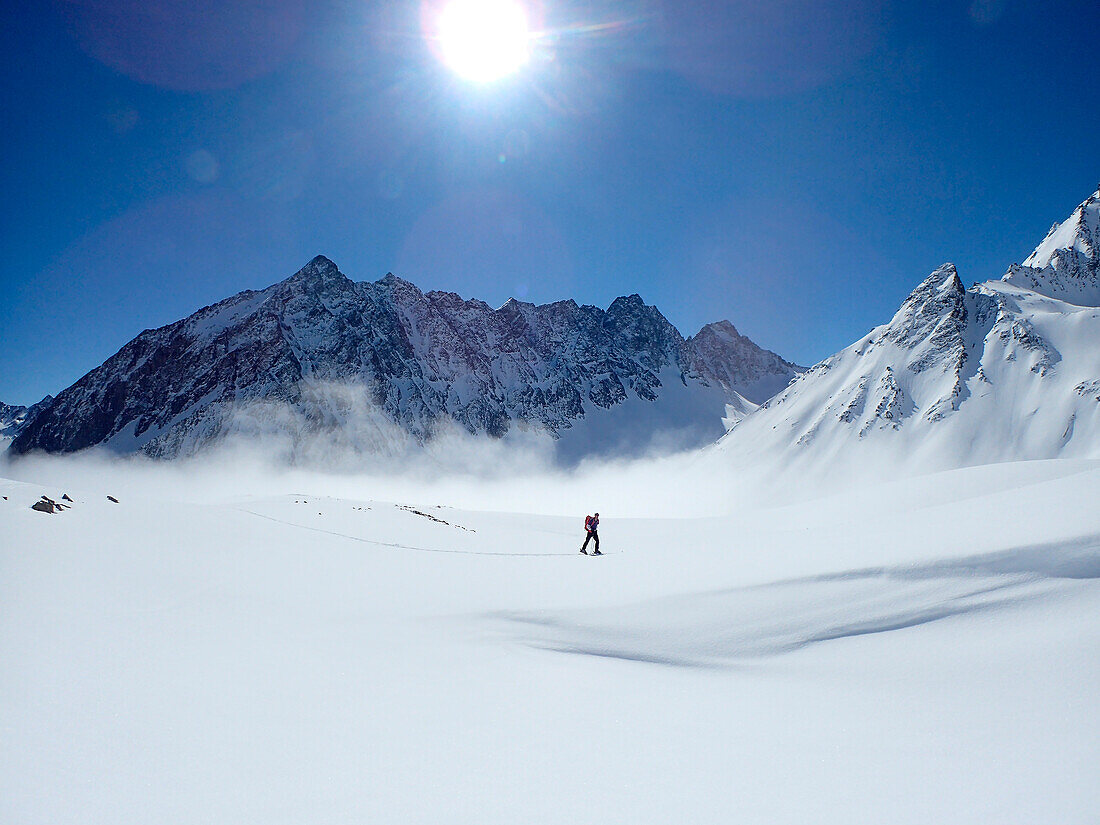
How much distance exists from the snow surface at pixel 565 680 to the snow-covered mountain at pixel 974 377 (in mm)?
112614

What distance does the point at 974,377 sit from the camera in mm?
105250

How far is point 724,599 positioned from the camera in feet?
17.2

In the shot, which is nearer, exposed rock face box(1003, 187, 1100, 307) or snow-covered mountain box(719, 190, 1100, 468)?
snow-covered mountain box(719, 190, 1100, 468)

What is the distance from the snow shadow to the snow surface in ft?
0.09

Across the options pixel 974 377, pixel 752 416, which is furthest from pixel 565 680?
pixel 752 416

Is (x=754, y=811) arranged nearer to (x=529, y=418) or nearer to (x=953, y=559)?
(x=953, y=559)

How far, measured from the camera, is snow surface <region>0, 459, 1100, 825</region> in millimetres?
2316

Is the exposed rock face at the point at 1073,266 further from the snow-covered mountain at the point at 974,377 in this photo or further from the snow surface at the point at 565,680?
the snow surface at the point at 565,680

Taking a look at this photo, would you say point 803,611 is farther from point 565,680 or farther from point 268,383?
point 268,383

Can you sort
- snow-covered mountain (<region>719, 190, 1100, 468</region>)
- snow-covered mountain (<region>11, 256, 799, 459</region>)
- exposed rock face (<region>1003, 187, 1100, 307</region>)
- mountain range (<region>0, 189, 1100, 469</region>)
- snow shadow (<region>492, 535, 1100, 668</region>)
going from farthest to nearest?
1. snow-covered mountain (<region>11, 256, 799, 459</region>)
2. exposed rock face (<region>1003, 187, 1100, 307</region>)
3. mountain range (<region>0, 189, 1100, 469</region>)
4. snow-covered mountain (<region>719, 190, 1100, 468</region>)
5. snow shadow (<region>492, 535, 1100, 668</region>)

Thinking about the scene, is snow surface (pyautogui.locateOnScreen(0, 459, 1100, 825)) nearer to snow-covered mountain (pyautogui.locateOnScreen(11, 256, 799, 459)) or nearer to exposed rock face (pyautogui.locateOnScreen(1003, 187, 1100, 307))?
snow-covered mountain (pyautogui.locateOnScreen(11, 256, 799, 459))

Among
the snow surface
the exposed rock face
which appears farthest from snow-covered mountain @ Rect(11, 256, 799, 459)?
the exposed rock face

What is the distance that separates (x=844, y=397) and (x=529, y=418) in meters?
115

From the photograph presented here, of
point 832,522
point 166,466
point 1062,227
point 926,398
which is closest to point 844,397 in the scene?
point 926,398
